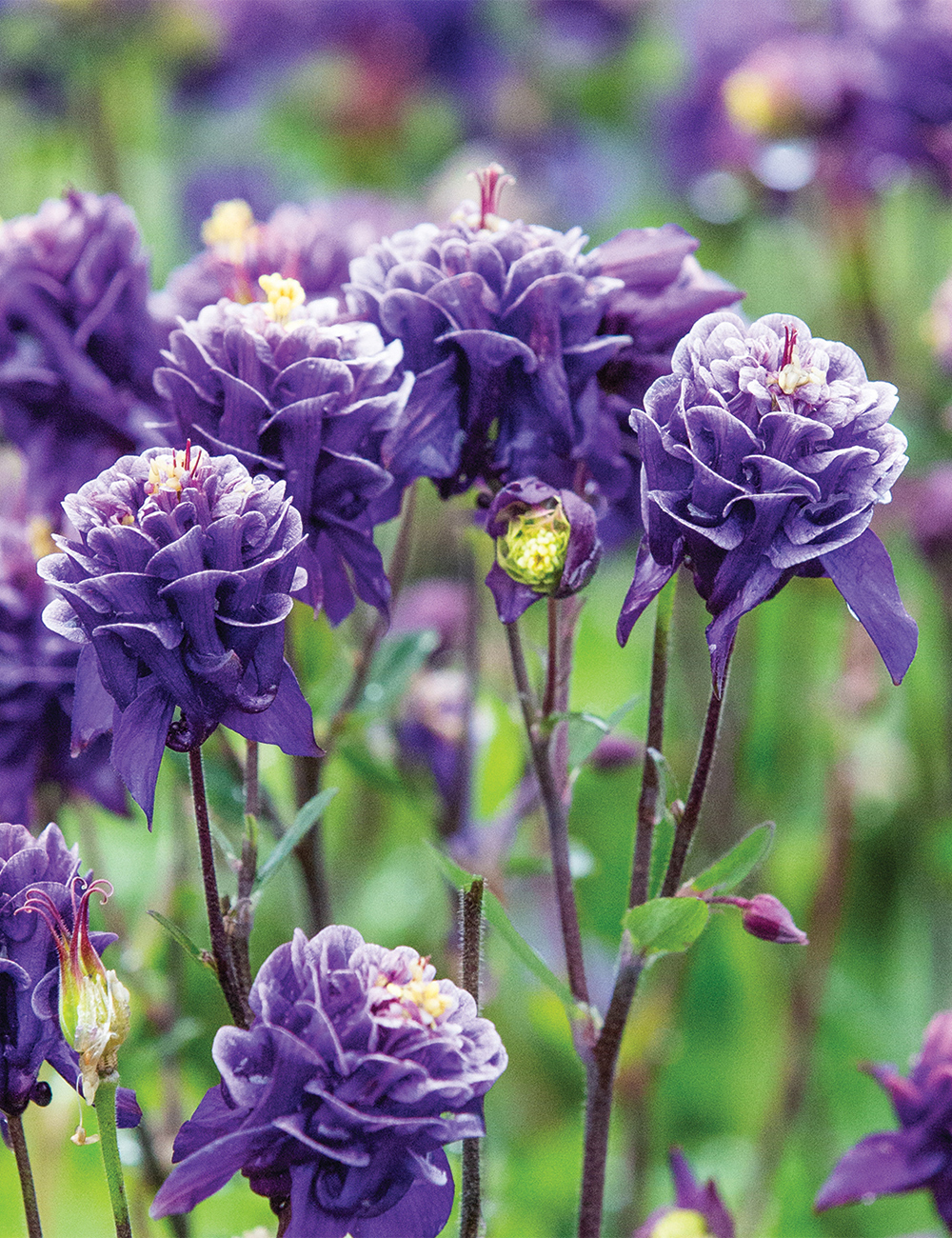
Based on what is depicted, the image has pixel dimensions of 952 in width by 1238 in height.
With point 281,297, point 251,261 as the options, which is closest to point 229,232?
point 251,261

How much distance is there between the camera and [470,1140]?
361mm

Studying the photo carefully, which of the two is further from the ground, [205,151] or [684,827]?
[205,151]

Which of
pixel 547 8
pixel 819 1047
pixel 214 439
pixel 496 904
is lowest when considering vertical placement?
pixel 819 1047

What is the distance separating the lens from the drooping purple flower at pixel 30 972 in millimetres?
363

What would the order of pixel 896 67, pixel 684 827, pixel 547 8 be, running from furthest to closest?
pixel 547 8 → pixel 896 67 → pixel 684 827

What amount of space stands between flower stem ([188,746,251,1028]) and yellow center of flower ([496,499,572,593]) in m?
0.10

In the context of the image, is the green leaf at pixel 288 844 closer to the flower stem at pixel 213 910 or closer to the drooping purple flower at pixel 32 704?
the flower stem at pixel 213 910

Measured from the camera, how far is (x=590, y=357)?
17.2 inches

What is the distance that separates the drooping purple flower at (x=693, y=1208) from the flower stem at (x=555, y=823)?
0.28 feet

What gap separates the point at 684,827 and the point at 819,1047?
1.84 ft

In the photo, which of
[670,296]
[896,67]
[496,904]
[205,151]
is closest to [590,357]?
[670,296]

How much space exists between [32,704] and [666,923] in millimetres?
244

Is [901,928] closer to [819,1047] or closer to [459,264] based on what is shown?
[819,1047]

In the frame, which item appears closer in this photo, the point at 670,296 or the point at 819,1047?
the point at 670,296
